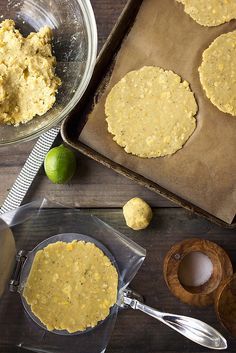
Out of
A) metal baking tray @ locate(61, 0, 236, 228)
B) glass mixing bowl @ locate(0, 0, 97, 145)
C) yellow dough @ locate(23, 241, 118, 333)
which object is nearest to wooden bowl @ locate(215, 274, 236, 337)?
metal baking tray @ locate(61, 0, 236, 228)

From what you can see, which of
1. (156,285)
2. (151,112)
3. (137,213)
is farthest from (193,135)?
(156,285)

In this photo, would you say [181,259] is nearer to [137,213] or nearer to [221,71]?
[137,213]

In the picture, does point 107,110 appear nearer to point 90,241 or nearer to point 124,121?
point 124,121

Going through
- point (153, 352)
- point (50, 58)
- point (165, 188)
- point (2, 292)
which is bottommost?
point (153, 352)

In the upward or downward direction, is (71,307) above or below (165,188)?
→ below

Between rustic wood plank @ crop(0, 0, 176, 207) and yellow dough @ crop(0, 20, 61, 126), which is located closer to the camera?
yellow dough @ crop(0, 20, 61, 126)

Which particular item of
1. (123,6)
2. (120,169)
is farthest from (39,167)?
(123,6)

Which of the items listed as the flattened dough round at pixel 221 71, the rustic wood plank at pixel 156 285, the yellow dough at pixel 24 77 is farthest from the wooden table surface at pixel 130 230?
the flattened dough round at pixel 221 71

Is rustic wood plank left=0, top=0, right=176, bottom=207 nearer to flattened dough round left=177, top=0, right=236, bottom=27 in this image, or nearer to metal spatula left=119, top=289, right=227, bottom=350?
metal spatula left=119, top=289, right=227, bottom=350
